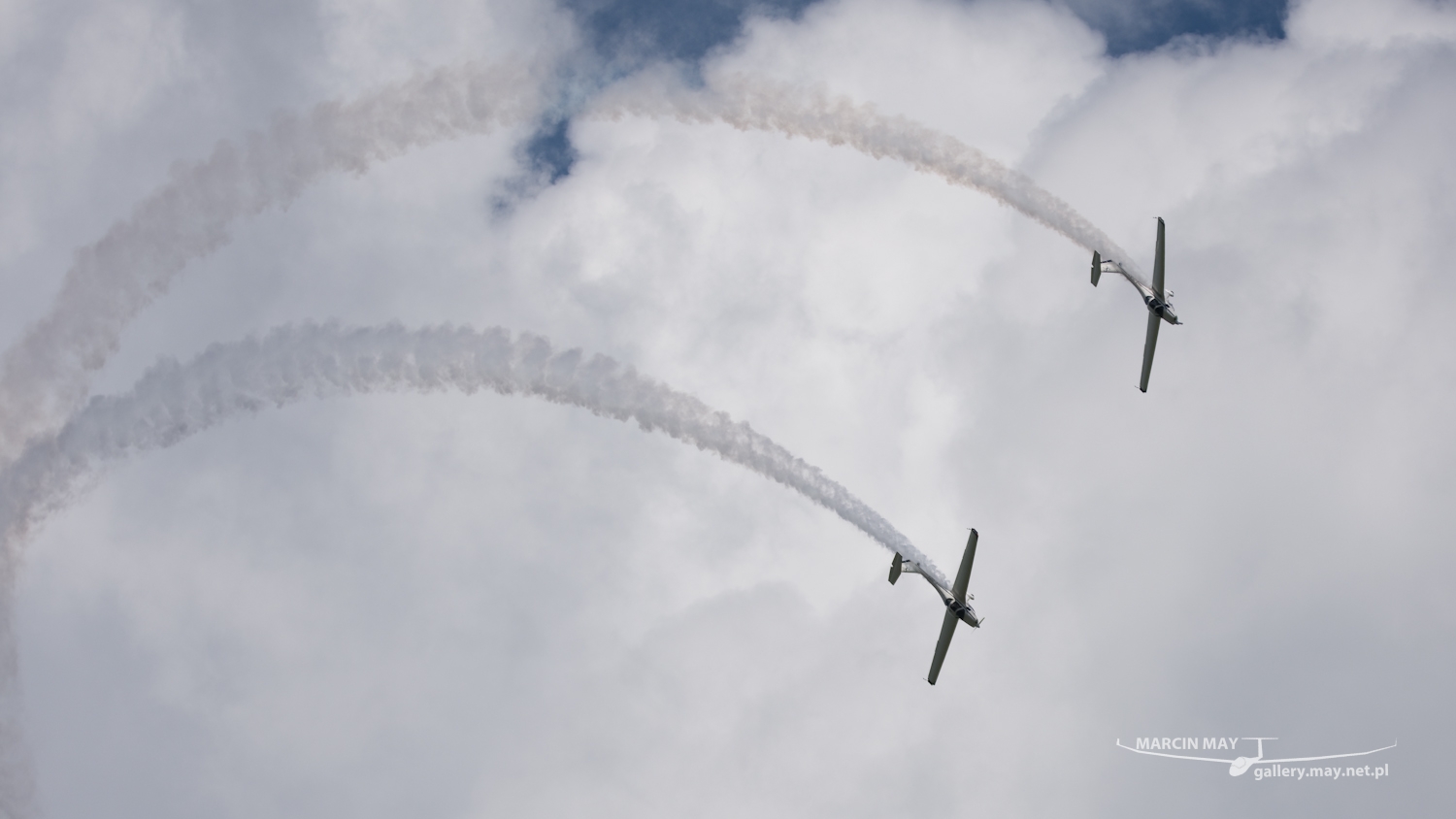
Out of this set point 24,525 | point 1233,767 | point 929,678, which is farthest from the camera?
point 1233,767

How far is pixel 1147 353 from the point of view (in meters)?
75.9

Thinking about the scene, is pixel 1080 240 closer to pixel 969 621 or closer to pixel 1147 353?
pixel 1147 353

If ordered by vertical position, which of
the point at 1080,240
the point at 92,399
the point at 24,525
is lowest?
the point at 24,525

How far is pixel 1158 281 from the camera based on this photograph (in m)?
73.2

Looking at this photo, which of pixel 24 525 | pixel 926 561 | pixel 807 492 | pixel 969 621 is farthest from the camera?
pixel 969 621

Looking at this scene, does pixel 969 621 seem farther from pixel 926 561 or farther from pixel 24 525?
pixel 24 525

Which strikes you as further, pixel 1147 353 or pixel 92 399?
pixel 1147 353

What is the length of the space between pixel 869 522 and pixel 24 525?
35.2 m

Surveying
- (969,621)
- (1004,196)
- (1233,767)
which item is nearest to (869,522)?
(969,621)

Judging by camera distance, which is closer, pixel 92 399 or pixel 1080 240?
pixel 92 399

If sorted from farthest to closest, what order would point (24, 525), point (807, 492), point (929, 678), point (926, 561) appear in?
1. point (929, 678)
2. point (926, 561)
3. point (807, 492)
4. point (24, 525)

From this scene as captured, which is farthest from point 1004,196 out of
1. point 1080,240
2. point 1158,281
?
point 1158,281

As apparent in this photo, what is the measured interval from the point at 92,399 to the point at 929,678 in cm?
4477

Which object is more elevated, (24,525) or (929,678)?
(929,678)
